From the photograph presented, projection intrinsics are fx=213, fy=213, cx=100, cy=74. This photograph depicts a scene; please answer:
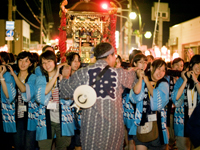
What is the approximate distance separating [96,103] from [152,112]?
4.27ft

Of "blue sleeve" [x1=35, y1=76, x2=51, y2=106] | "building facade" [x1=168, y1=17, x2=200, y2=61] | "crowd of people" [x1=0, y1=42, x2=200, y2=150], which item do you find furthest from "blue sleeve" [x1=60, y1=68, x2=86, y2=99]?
"building facade" [x1=168, y1=17, x2=200, y2=61]

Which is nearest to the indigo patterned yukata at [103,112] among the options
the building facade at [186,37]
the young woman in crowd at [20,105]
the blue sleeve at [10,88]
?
the young woman in crowd at [20,105]

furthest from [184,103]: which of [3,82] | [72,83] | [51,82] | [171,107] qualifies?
[3,82]

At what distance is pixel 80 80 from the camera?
2633 millimetres

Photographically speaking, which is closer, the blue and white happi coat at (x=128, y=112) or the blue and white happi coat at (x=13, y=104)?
the blue and white happi coat at (x=13, y=104)

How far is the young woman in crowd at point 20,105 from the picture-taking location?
141 inches

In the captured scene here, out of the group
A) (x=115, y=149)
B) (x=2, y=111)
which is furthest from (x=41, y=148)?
(x=115, y=149)

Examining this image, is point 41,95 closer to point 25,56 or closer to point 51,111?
point 51,111

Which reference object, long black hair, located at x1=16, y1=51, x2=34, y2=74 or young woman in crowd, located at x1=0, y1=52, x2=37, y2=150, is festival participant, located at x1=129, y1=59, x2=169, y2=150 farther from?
long black hair, located at x1=16, y1=51, x2=34, y2=74

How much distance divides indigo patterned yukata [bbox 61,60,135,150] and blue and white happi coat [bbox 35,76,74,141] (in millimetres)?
858

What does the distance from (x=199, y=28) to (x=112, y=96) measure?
16.6 metres

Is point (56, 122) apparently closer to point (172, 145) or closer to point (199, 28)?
point (172, 145)

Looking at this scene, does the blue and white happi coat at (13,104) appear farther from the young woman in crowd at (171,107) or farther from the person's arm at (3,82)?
the young woman in crowd at (171,107)

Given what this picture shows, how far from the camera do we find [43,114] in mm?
3389
